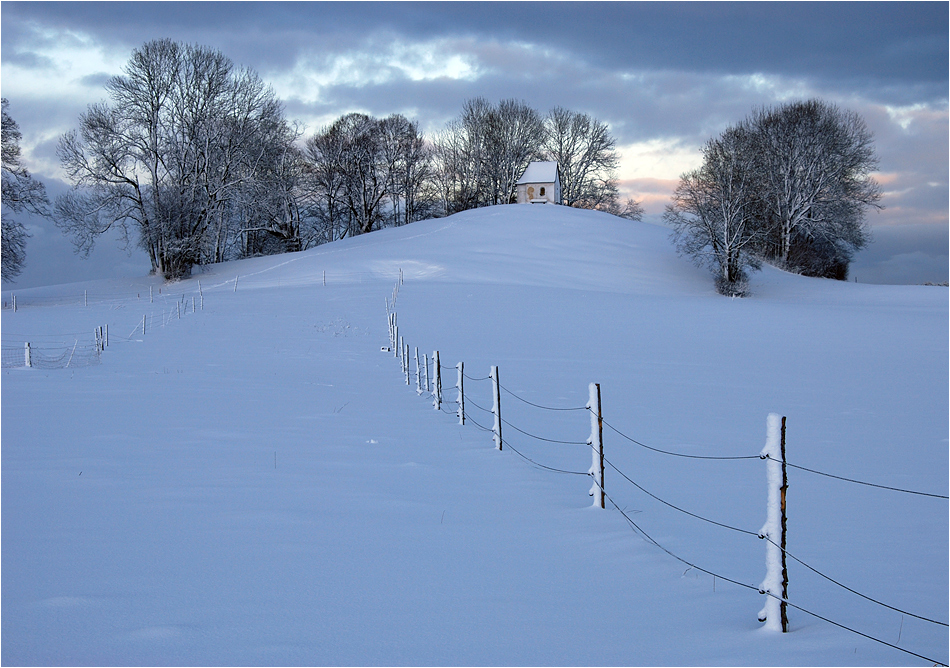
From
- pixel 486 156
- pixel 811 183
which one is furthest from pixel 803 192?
pixel 486 156

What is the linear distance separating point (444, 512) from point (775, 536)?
284cm

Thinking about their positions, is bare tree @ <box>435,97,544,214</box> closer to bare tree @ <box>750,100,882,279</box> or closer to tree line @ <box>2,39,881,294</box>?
tree line @ <box>2,39,881,294</box>

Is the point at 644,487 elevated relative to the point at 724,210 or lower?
lower

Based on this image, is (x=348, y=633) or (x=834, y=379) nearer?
(x=348, y=633)

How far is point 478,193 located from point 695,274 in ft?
122

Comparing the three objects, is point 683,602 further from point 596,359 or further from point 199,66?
point 199,66

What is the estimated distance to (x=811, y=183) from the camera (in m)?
50.5

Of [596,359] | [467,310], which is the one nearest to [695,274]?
[467,310]

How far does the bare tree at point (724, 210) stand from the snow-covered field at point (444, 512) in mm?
20812

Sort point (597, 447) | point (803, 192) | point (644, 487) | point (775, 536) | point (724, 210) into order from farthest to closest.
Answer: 1. point (803, 192)
2. point (724, 210)
3. point (644, 487)
4. point (597, 447)
5. point (775, 536)

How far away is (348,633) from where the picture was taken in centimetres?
354

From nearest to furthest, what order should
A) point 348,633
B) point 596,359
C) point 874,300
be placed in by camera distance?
point 348,633 → point 596,359 → point 874,300

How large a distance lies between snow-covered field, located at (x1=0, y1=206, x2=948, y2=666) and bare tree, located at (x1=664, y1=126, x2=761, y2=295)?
20.8m

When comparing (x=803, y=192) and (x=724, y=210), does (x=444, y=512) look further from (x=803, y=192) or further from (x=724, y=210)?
(x=803, y=192)
